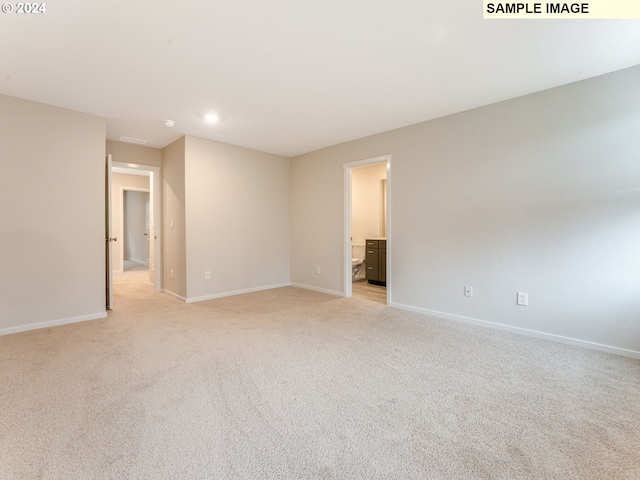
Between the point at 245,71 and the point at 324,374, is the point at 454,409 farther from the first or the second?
the point at 245,71

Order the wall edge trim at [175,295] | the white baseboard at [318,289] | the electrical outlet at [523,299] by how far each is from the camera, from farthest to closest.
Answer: the white baseboard at [318,289] < the wall edge trim at [175,295] < the electrical outlet at [523,299]

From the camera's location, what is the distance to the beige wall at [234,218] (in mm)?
4270

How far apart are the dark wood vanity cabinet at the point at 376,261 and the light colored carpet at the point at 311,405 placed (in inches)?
94.0

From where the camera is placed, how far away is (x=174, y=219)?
177 inches

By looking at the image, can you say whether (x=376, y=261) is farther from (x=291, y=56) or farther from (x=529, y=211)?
(x=291, y=56)

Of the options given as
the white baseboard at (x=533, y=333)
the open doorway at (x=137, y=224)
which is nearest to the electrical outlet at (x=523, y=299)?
the white baseboard at (x=533, y=333)

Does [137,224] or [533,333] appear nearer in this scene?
[533,333]

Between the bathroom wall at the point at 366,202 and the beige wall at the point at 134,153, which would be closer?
the beige wall at the point at 134,153

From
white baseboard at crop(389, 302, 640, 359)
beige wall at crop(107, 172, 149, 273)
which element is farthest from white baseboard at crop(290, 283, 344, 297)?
beige wall at crop(107, 172, 149, 273)

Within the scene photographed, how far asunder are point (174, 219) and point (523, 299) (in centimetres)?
467

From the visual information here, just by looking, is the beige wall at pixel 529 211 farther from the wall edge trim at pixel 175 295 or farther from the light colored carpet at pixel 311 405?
the wall edge trim at pixel 175 295

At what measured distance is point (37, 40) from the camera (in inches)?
81.3
